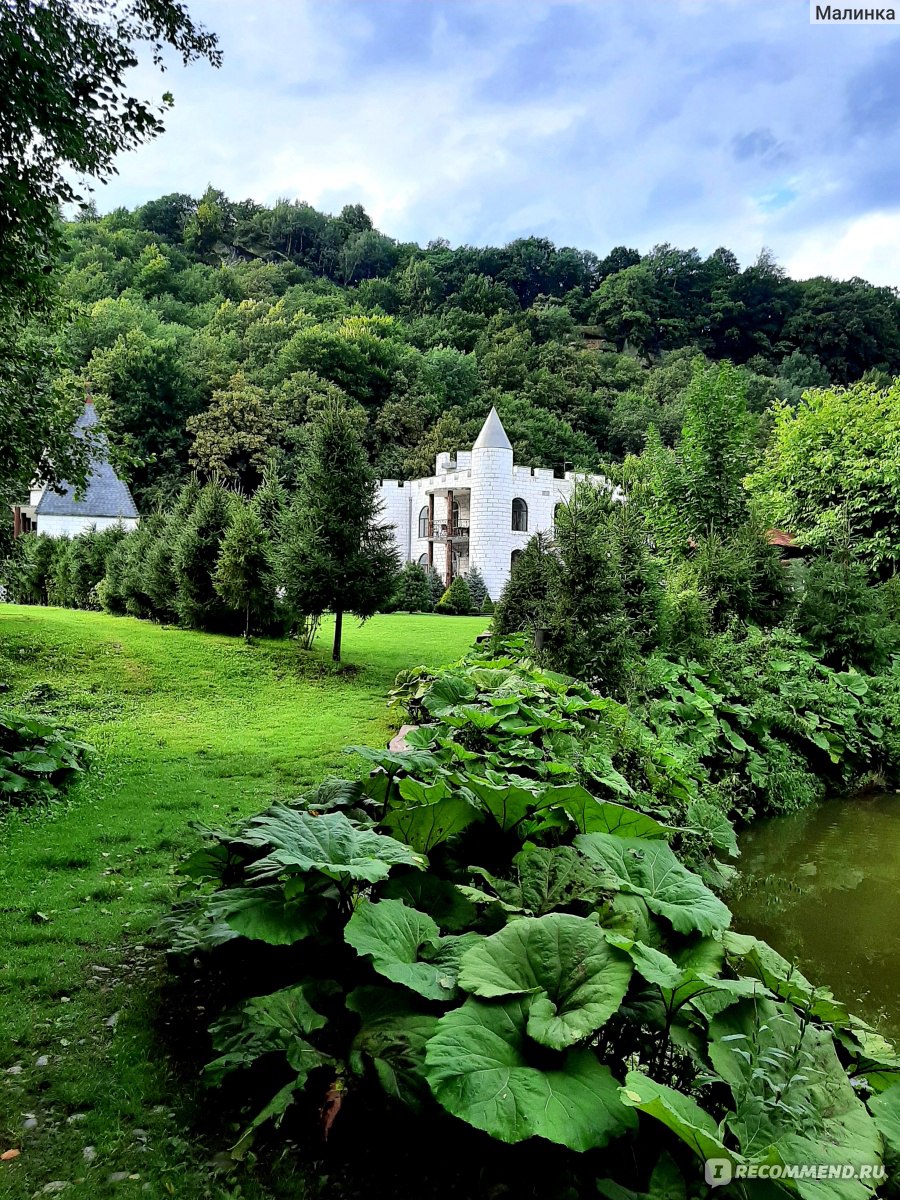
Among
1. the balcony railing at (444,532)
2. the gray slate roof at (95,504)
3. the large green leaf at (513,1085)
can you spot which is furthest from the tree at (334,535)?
the balcony railing at (444,532)

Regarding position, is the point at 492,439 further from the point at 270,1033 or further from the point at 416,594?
the point at 270,1033

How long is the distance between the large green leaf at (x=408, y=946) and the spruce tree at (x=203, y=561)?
44.3 feet

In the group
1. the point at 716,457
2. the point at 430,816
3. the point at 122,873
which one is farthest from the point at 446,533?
the point at 430,816

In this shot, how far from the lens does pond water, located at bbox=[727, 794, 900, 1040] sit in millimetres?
4340

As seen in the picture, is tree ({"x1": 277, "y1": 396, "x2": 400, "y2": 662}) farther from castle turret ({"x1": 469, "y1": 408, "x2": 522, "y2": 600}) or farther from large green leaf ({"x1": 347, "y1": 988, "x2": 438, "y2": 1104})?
castle turret ({"x1": 469, "y1": 408, "x2": 522, "y2": 600})

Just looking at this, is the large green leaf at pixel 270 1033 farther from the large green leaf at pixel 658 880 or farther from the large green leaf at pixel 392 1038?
the large green leaf at pixel 658 880

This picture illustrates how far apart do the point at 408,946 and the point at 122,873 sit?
9.10 feet

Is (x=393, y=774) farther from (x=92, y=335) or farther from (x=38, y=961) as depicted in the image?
(x=92, y=335)

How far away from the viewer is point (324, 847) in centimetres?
237

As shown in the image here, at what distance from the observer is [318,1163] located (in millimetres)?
1959

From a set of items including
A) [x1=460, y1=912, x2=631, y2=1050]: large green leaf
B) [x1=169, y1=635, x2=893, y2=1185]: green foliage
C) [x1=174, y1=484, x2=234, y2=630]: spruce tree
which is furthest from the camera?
[x1=174, y1=484, x2=234, y2=630]: spruce tree

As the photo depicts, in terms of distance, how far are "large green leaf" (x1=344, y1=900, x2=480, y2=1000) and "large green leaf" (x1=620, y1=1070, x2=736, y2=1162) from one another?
579mm

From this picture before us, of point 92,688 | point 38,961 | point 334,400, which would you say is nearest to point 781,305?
point 334,400

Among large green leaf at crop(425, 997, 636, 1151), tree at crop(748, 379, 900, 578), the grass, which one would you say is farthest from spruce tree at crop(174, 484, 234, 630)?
large green leaf at crop(425, 997, 636, 1151)
